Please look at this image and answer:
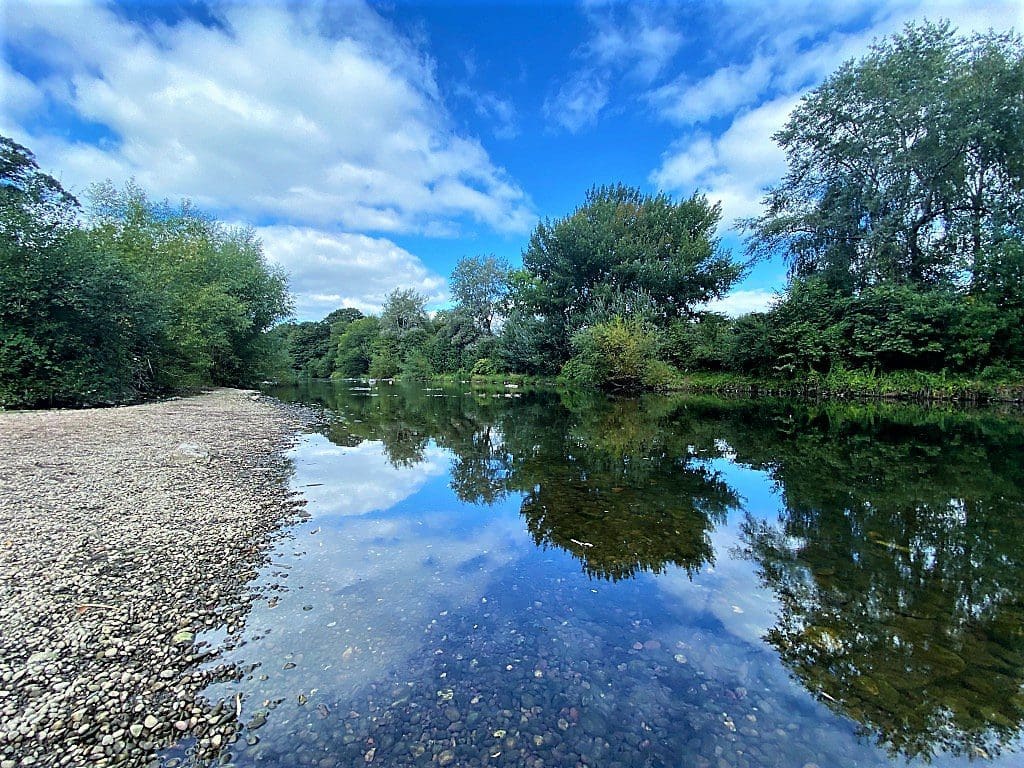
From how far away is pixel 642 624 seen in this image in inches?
155

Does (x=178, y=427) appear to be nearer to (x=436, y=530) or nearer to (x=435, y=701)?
(x=436, y=530)

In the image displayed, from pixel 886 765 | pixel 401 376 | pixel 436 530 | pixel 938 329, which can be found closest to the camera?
pixel 886 765

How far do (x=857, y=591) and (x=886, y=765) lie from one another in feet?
7.18

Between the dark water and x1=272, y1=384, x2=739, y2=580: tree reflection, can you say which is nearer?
the dark water

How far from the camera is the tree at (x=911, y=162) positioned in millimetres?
21844

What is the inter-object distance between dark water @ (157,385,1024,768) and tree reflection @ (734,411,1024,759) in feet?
0.06

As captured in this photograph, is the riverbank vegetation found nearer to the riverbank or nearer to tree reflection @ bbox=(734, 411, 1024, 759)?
the riverbank

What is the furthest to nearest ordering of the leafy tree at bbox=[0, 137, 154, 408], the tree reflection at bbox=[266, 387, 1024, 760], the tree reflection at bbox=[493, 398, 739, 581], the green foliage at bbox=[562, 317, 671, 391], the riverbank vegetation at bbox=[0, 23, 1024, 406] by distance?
the green foliage at bbox=[562, 317, 671, 391] → the riverbank vegetation at bbox=[0, 23, 1024, 406] → the leafy tree at bbox=[0, 137, 154, 408] → the tree reflection at bbox=[493, 398, 739, 581] → the tree reflection at bbox=[266, 387, 1024, 760]

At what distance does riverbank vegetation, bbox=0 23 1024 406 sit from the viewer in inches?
604

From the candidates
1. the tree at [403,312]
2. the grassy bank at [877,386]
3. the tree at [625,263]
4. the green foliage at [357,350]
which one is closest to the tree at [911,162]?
the grassy bank at [877,386]

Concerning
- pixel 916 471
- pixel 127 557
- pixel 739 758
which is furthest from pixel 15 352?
pixel 916 471

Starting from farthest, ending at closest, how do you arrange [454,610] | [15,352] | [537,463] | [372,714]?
[15,352]
[537,463]
[454,610]
[372,714]

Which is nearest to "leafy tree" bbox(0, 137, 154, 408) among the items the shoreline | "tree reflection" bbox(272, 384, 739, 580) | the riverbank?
"tree reflection" bbox(272, 384, 739, 580)

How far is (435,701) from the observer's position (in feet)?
9.71
